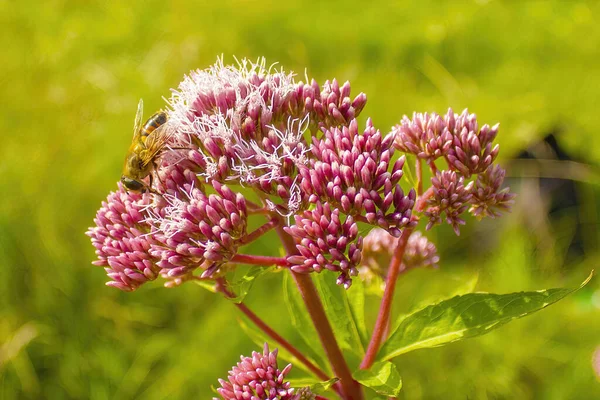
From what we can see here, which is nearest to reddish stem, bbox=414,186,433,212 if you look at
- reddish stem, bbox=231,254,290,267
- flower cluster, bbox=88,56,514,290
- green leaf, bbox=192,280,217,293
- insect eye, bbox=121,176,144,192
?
flower cluster, bbox=88,56,514,290

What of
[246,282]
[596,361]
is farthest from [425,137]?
[596,361]

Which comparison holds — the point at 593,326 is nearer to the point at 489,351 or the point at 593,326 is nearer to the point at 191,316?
the point at 489,351

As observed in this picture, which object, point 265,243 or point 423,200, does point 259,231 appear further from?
point 265,243

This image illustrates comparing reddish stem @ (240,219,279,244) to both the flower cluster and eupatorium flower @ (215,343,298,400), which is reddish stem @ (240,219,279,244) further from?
eupatorium flower @ (215,343,298,400)

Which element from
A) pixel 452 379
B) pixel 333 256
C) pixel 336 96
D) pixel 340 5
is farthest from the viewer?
pixel 340 5

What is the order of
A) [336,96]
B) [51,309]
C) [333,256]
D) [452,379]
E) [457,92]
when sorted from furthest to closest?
[457,92]
[51,309]
[452,379]
[336,96]
[333,256]

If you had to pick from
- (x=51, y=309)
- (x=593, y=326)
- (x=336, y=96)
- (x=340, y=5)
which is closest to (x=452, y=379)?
(x=593, y=326)
